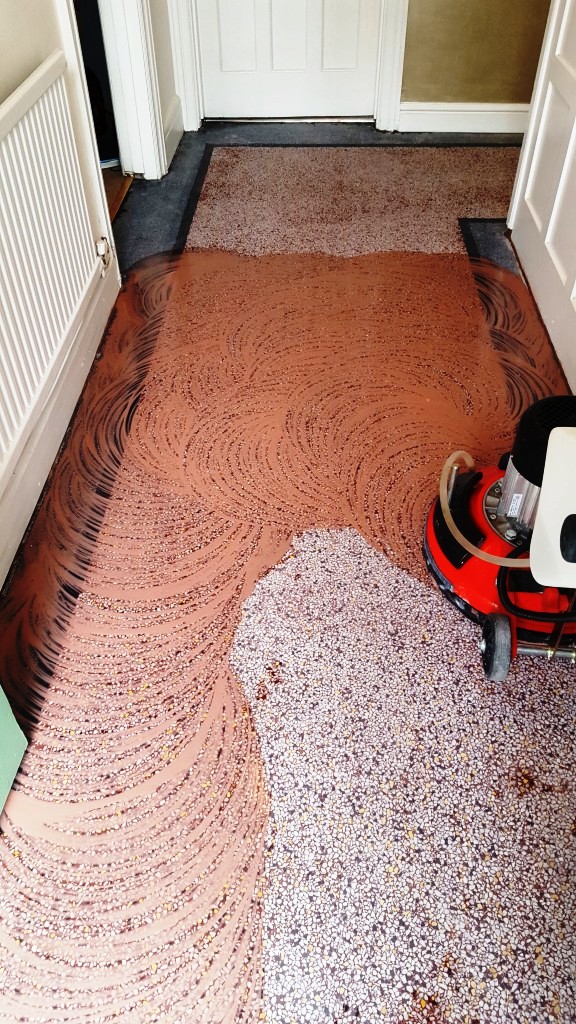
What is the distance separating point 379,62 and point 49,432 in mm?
2716

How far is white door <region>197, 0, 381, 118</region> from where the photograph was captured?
11.9 ft

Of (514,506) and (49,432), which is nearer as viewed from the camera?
(514,506)

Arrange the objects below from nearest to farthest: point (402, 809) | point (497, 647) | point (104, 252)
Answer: point (402, 809)
point (497, 647)
point (104, 252)

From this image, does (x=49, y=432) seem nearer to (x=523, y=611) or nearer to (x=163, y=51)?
(x=523, y=611)

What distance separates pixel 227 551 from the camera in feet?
5.87

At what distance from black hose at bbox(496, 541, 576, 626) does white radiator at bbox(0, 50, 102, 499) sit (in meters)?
1.02

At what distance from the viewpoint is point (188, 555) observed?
1778 millimetres

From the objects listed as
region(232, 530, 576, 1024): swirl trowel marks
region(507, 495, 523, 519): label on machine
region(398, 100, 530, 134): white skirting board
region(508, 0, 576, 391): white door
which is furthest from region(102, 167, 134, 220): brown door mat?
region(507, 495, 523, 519): label on machine

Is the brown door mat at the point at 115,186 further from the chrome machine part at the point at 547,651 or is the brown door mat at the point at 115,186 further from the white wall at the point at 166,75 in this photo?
the chrome machine part at the point at 547,651

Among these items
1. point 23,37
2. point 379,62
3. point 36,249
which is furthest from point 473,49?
point 36,249

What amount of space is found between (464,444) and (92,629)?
105 cm

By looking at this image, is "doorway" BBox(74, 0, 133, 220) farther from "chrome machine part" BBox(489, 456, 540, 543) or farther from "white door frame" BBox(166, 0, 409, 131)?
"chrome machine part" BBox(489, 456, 540, 543)

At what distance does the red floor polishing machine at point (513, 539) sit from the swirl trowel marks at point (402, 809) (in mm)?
81

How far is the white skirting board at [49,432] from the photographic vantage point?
5.69ft
